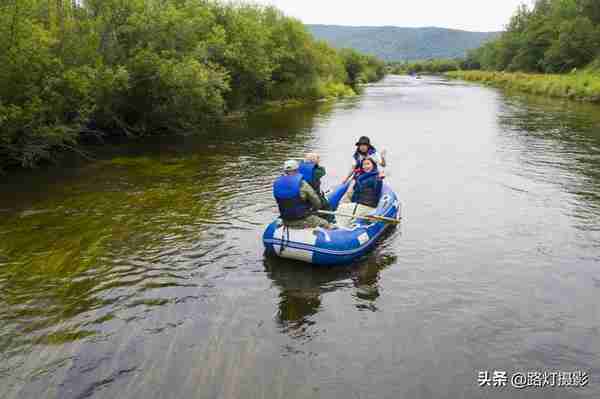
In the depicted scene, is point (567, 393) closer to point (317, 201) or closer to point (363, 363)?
point (363, 363)

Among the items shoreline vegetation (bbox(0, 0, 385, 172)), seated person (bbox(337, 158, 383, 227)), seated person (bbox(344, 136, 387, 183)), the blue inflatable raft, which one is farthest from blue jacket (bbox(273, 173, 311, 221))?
shoreline vegetation (bbox(0, 0, 385, 172))

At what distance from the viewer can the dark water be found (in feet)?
19.6

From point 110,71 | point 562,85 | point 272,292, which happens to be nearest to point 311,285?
point 272,292

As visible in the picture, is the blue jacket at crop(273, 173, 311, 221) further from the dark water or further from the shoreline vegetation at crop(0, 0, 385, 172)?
the shoreline vegetation at crop(0, 0, 385, 172)

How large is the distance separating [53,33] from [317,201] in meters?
12.9

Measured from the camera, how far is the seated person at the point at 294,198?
8.61 meters

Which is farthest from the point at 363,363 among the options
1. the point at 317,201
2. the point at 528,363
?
the point at 317,201

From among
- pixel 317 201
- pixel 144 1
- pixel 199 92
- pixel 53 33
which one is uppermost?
pixel 144 1

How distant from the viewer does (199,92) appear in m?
21.0

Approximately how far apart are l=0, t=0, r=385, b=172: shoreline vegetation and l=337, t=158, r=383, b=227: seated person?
31.7 ft

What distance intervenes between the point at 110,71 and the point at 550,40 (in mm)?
67610

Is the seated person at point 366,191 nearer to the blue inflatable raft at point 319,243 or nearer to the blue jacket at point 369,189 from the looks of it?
the blue jacket at point 369,189

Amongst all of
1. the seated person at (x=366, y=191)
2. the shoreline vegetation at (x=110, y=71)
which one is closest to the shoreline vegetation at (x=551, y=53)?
the shoreline vegetation at (x=110, y=71)

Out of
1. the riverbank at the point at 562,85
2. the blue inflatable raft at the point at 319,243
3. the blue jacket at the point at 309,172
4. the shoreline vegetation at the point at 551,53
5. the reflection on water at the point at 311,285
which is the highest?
the shoreline vegetation at the point at 551,53
